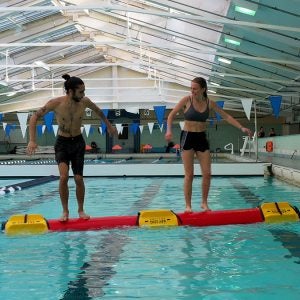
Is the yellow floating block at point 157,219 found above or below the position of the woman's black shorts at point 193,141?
below

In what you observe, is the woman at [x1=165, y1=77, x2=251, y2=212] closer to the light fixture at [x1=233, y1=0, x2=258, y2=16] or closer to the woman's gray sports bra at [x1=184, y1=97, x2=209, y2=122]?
the woman's gray sports bra at [x1=184, y1=97, x2=209, y2=122]

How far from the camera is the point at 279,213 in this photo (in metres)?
5.29

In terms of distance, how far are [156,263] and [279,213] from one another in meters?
2.11

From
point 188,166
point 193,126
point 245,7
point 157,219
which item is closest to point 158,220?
point 157,219

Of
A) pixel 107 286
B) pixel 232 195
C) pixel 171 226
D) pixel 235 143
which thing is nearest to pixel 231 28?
pixel 232 195

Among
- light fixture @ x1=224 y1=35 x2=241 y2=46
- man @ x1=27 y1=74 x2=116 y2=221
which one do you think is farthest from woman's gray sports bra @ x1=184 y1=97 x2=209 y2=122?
light fixture @ x1=224 y1=35 x2=241 y2=46

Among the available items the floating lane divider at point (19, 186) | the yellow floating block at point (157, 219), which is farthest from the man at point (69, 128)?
the floating lane divider at point (19, 186)

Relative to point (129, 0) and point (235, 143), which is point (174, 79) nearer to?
point (235, 143)

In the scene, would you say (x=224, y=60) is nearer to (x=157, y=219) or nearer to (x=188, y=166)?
(x=188, y=166)

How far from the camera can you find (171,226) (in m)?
5.12

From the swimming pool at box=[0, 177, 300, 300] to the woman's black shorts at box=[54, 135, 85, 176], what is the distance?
25.5 inches

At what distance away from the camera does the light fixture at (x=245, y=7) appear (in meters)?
11.1

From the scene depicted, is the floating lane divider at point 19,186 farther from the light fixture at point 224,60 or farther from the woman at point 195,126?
the light fixture at point 224,60

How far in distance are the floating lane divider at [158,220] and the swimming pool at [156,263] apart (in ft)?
0.36
